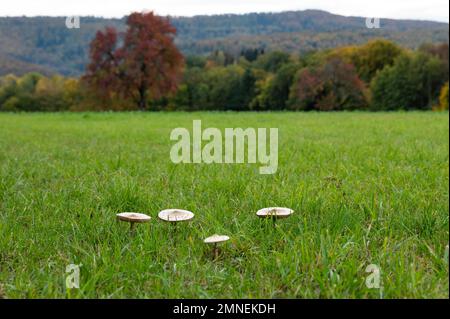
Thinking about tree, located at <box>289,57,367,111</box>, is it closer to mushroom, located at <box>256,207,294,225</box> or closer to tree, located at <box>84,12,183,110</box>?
tree, located at <box>84,12,183,110</box>

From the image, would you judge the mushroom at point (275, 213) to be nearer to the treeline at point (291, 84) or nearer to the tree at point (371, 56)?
the treeline at point (291, 84)

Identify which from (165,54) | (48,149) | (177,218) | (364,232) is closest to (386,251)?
(364,232)

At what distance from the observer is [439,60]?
4659 centimetres

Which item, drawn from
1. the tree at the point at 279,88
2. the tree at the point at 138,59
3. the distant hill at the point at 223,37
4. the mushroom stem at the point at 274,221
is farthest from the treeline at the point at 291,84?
the mushroom stem at the point at 274,221

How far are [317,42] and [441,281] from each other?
54.1 m

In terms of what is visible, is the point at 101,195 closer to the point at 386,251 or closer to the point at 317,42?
the point at 386,251

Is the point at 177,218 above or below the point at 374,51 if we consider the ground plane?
→ below

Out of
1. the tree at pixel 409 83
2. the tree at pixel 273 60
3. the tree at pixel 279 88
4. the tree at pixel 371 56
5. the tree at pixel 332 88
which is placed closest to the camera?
the tree at pixel 332 88

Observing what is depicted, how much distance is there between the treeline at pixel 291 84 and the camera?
1612 inches

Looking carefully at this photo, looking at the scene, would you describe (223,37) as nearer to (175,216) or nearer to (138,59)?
(138,59)

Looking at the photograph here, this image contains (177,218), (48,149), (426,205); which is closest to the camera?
(177,218)

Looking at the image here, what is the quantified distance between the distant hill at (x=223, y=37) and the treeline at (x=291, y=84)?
1947 millimetres

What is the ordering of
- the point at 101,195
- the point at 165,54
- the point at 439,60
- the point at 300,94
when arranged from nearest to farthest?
1. the point at 101,195
2. the point at 165,54
3. the point at 300,94
4. the point at 439,60
